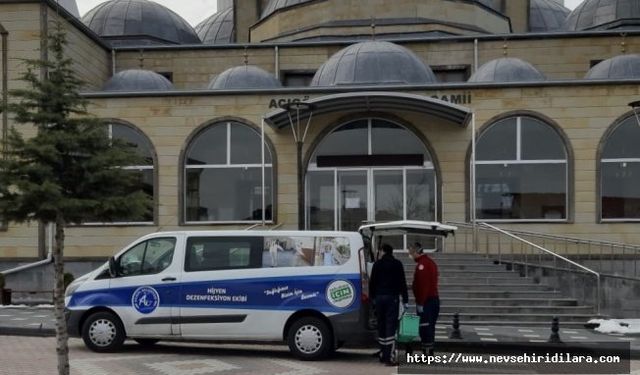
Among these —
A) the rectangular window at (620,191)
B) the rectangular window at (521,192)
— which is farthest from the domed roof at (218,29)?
the rectangular window at (620,191)

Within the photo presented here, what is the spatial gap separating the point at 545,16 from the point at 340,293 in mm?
36221

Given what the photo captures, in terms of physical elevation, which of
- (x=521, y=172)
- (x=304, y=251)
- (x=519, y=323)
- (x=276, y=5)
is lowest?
(x=519, y=323)

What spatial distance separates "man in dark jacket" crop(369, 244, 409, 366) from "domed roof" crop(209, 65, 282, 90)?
17011mm

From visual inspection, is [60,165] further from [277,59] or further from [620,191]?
[277,59]

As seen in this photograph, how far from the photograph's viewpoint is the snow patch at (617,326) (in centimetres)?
1755

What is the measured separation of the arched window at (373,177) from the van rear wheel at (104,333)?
40.8 feet

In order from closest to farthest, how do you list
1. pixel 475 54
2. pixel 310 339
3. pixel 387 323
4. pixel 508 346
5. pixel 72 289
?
pixel 387 323 < pixel 310 339 < pixel 508 346 < pixel 72 289 < pixel 475 54

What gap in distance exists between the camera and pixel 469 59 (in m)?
32.8

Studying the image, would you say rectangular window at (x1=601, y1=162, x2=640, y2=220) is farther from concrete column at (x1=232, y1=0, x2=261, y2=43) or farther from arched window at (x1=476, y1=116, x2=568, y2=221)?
concrete column at (x1=232, y1=0, x2=261, y2=43)

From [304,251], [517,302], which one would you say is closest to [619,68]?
[517,302]

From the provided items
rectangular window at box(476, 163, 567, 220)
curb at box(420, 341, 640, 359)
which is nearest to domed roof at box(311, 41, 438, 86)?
rectangular window at box(476, 163, 567, 220)

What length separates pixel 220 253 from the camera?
47.6 feet

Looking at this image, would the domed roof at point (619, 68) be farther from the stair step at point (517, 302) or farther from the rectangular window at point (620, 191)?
the stair step at point (517, 302)

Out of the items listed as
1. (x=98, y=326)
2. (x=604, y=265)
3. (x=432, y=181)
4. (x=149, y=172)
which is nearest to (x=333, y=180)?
(x=432, y=181)
